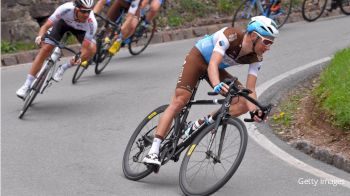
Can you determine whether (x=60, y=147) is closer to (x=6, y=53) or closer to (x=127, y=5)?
(x=127, y=5)

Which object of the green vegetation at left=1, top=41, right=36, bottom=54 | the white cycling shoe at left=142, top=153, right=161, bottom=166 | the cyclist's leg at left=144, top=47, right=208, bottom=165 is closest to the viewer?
the white cycling shoe at left=142, top=153, right=161, bottom=166

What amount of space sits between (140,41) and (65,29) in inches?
231

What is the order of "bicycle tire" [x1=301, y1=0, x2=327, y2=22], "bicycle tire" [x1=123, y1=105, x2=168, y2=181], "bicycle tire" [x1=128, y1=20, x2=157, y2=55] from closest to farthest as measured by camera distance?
"bicycle tire" [x1=123, y1=105, x2=168, y2=181] → "bicycle tire" [x1=128, y1=20, x2=157, y2=55] → "bicycle tire" [x1=301, y1=0, x2=327, y2=22]

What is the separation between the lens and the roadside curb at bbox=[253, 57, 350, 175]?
8023 mm

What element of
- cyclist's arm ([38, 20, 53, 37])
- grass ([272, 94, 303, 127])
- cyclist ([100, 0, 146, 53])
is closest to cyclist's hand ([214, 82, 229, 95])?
grass ([272, 94, 303, 127])

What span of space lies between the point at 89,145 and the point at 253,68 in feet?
8.45

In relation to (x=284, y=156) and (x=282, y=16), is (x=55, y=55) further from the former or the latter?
(x=282, y=16)

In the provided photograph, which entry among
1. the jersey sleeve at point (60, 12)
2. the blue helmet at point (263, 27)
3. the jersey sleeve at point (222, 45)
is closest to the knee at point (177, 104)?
the jersey sleeve at point (222, 45)

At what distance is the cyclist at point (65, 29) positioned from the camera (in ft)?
33.8

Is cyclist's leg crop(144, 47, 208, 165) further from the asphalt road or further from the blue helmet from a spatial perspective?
the blue helmet

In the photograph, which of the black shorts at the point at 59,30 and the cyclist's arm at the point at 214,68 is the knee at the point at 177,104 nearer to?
the cyclist's arm at the point at 214,68

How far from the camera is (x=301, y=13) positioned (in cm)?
2028

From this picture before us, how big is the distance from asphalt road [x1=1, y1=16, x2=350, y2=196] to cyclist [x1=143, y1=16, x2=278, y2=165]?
0.69m

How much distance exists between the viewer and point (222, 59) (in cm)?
708
